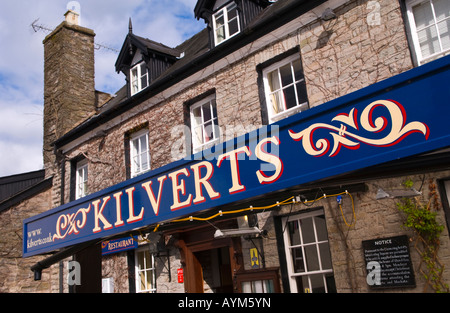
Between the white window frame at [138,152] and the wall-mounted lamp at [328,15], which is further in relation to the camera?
the white window frame at [138,152]

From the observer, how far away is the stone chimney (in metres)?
14.9

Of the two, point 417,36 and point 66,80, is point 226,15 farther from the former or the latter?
point 66,80

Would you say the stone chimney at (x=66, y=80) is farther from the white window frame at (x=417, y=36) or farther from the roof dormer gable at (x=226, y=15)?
the white window frame at (x=417, y=36)

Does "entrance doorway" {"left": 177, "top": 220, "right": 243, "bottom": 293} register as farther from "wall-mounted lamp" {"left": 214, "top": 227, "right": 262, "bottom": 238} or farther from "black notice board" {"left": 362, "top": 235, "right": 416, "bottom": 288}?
"black notice board" {"left": 362, "top": 235, "right": 416, "bottom": 288}

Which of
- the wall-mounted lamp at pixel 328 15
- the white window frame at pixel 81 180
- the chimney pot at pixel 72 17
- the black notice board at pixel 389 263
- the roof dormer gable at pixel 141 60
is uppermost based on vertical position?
the chimney pot at pixel 72 17

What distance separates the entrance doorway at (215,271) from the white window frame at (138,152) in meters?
2.91

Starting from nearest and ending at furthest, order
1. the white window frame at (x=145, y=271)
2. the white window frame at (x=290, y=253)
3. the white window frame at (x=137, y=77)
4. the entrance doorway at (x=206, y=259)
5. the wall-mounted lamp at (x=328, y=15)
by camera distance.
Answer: the white window frame at (x=290, y=253) < the wall-mounted lamp at (x=328, y=15) < the entrance doorway at (x=206, y=259) < the white window frame at (x=145, y=271) < the white window frame at (x=137, y=77)

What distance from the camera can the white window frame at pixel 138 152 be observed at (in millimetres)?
11852

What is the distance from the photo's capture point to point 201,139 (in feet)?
34.6

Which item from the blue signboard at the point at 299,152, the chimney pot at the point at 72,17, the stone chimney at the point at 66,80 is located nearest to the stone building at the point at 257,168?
the blue signboard at the point at 299,152

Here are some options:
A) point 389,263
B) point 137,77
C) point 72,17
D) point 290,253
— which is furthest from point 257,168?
point 72,17

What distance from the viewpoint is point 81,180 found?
14000 millimetres

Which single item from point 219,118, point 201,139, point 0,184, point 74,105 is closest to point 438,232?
point 219,118

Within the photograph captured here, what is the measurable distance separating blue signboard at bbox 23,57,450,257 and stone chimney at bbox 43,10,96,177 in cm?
1012
